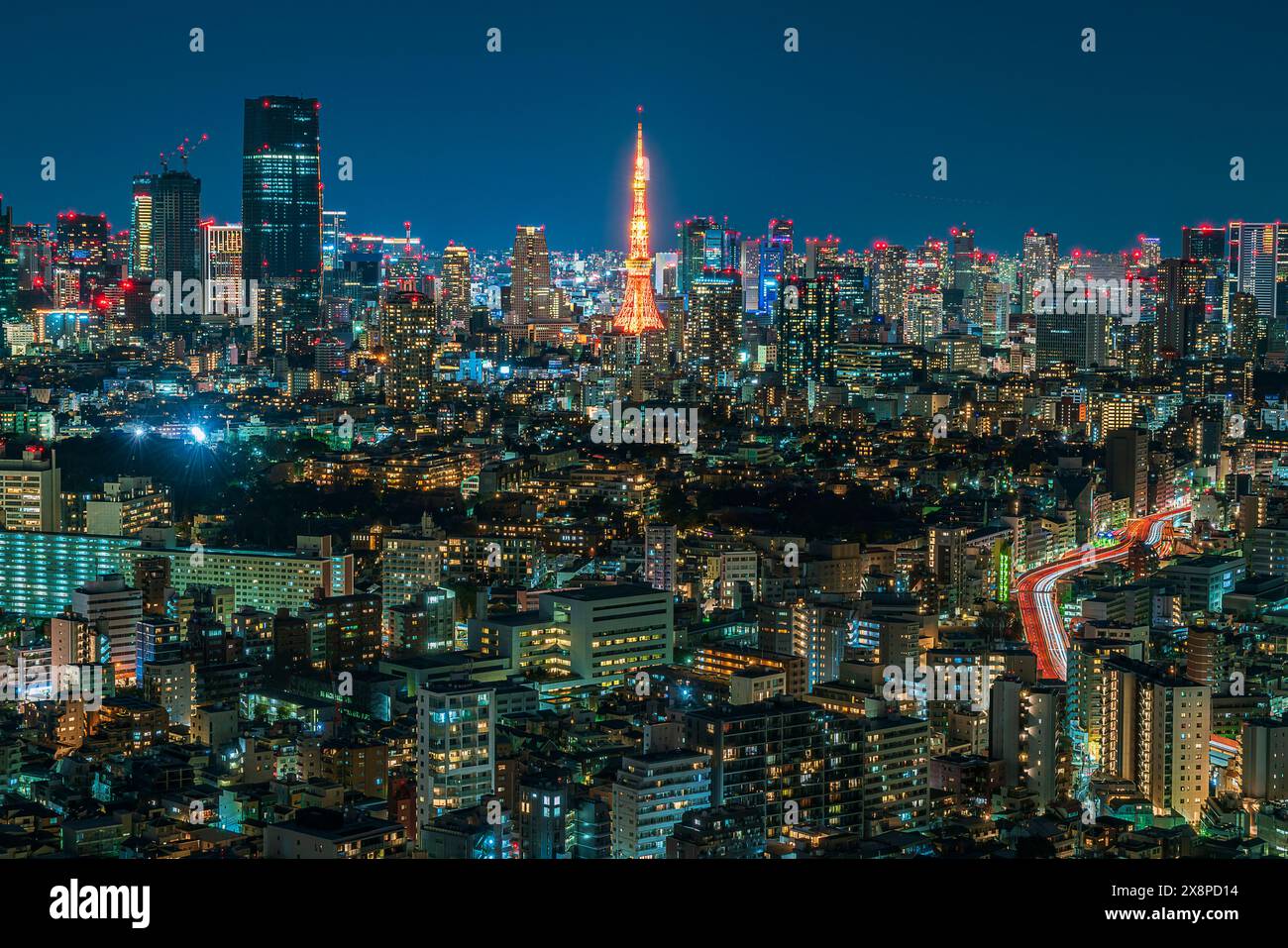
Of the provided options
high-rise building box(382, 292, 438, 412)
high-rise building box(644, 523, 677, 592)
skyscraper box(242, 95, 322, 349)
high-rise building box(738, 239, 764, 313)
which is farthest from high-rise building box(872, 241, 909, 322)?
high-rise building box(644, 523, 677, 592)

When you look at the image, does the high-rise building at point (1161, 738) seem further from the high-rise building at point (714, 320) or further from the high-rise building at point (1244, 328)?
the high-rise building at point (714, 320)

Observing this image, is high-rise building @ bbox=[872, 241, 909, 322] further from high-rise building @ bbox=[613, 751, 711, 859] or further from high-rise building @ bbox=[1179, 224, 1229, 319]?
high-rise building @ bbox=[613, 751, 711, 859]

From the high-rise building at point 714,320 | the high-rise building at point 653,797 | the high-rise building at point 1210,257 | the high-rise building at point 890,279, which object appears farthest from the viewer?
the high-rise building at point 890,279

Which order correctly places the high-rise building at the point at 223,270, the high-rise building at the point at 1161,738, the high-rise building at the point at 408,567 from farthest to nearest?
1. the high-rise building at the point at 223,270
2. the high-rise building at the point at 408,567
3. the high-rise building at the point at 1161,738

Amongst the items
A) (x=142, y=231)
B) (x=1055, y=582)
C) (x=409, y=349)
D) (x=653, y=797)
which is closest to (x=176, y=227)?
(x=142, y=231)

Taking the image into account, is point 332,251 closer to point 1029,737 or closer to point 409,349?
point 409,349

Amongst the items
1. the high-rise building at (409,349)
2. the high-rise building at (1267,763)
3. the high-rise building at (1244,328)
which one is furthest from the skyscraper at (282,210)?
the high-rise building at (1267,763)
